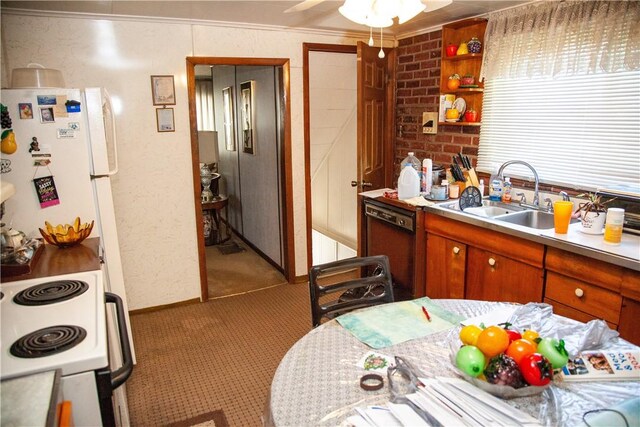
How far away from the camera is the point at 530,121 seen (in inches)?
120

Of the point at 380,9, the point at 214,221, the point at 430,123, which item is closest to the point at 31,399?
the point at 380,9

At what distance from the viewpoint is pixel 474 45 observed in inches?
126

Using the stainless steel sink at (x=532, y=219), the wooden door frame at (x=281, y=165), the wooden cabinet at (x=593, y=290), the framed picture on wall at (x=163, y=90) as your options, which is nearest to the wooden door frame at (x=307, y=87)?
the wooden door frame at (x=281, y=165)

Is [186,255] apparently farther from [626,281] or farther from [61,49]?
[626,281]

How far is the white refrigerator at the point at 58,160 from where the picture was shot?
7.77ft

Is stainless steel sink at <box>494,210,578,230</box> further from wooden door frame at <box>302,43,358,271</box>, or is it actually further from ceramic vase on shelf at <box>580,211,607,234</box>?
wooden door frame at <box>302,43,358,271</box>

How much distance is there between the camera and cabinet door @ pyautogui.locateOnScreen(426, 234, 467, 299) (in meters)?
2.88

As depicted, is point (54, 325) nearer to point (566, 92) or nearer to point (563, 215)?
point (563, 215)

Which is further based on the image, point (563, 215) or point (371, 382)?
point (563, 215)

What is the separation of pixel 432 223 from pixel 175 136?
2.07m

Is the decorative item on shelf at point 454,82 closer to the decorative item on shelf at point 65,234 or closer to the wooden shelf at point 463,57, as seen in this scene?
the wooden shelf at point 463,57

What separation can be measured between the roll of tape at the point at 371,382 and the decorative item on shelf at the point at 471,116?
8.44 ft

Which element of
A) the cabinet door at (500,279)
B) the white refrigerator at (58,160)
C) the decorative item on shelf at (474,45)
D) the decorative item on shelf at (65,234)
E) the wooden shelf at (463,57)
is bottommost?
the cabinet door at (500,279)

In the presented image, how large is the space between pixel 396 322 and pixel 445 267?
1.46m
